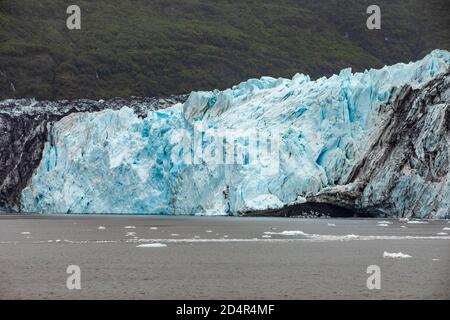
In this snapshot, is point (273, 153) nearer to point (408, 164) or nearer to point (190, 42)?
point (408, 164)

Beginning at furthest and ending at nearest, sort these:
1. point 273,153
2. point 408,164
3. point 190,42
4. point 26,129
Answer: point 190,42 < point 26,129 < point 273,153 < point 408,164

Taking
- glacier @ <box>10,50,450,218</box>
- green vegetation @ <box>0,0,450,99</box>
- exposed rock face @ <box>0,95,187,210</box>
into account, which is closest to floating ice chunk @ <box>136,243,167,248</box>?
glacier @ <box>10,50,450,218</box>

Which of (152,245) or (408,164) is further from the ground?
(408,164)

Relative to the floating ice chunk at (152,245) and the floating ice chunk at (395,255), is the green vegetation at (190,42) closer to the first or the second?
the floating ice chunk at (152,245)

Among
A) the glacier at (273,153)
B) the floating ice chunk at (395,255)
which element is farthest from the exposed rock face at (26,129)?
the floating ice chunk at (395,255)

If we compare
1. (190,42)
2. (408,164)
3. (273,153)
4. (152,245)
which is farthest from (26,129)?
(190,42)
